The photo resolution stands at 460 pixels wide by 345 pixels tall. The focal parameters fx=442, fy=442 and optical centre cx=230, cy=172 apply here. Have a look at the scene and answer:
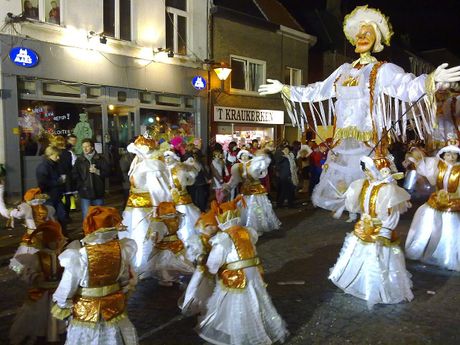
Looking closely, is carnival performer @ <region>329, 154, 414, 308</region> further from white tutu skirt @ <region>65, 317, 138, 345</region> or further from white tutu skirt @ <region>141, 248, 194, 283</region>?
white tutu skirt @ <region>65, 317, 138, 345</region>

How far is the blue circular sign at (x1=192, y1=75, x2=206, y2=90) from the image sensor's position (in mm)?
14852

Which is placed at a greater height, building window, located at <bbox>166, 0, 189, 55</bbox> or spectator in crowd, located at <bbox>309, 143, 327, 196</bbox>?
building window, located at <bbox>166, 0, 189, 55</bbox>

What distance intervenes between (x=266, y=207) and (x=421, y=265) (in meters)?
3.02

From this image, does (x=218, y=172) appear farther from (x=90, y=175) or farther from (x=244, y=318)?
(x=244, y=318)

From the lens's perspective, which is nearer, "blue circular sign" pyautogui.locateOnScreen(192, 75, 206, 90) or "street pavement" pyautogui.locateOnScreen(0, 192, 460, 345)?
"street pavement" pyautogui.locateOnScreen(0, 192, 460, 345)

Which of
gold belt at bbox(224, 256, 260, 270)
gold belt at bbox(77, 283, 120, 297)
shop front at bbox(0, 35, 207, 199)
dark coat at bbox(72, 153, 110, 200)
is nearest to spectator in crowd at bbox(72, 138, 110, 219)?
dark coat at bbox(72, 153, 110, 200)

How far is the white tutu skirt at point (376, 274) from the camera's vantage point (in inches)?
191

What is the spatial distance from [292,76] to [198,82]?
5742 mm

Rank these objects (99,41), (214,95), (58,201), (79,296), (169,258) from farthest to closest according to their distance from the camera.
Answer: (214,95), (99,41), (58,201), (169,258), (79,296)

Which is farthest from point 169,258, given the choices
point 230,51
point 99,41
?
point 230,51

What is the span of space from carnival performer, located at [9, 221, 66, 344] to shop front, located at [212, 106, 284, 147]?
449 inches

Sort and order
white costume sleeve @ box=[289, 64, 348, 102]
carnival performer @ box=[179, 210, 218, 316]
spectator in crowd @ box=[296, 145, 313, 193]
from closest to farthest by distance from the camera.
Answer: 1. carnival performer @ box=[179, 210, 218, 316]
2. white costume sleeve @ box=[289, 64, 348, 102]
3. spectator in crowd @ box=[296, 145, 313, 193]

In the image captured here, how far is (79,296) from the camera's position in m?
3.19

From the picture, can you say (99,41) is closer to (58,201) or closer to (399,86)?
(58,201)
